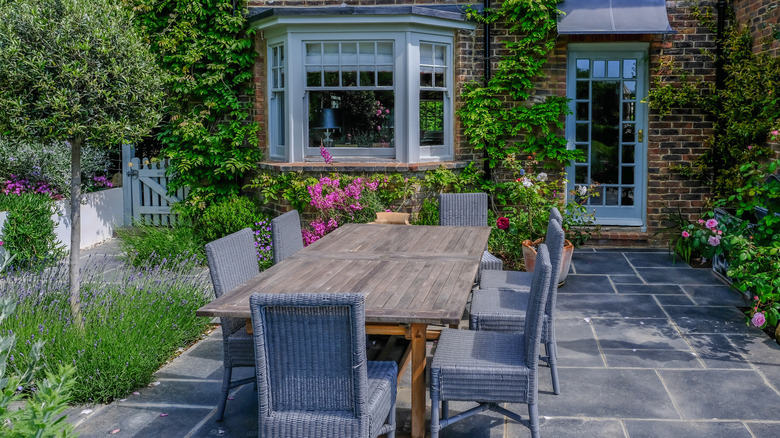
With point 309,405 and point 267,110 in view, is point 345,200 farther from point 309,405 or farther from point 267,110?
point 309,405

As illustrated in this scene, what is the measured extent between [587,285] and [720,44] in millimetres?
3423

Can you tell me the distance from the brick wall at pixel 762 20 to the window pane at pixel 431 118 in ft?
10.9

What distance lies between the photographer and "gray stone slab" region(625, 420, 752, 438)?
11.6 feet

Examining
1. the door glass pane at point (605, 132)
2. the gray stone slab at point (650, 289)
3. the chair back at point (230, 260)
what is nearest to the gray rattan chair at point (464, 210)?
the gray stone slab at point (650, 289)

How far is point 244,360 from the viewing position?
3.68m

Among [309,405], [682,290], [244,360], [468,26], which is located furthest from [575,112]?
[309,405]

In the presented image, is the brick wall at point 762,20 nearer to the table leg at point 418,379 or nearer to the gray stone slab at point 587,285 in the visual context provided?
the gray stone slab at point 587,285

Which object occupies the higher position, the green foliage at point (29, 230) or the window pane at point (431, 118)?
the window pane at point (431, 118)

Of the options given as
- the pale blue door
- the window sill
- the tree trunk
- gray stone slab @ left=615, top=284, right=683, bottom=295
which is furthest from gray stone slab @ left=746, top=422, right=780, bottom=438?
the pale blue door

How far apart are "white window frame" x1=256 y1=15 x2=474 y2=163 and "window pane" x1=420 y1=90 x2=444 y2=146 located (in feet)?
0.45

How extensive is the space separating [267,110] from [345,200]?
66.9 inches

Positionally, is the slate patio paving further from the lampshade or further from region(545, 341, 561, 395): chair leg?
the lampshade

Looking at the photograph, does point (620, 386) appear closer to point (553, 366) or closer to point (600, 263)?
point (553, 366)

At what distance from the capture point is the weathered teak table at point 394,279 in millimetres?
3141
